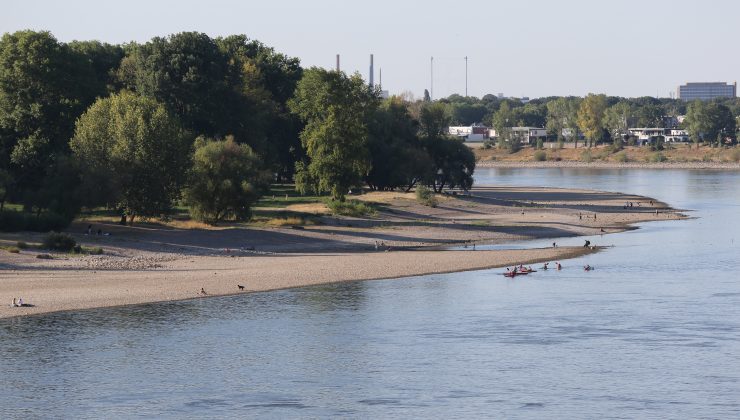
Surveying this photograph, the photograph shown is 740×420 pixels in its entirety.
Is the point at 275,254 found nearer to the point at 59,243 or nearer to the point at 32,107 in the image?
the point at 59,243

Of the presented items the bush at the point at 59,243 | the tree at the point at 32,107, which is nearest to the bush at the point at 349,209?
the tree at the point at 32,107

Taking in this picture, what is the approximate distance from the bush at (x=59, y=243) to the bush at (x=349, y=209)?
33504 millimetres

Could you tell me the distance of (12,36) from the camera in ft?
297

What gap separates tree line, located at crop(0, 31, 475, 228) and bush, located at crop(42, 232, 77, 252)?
7.22 m

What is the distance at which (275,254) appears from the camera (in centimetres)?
7981

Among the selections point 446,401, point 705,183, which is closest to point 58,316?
point 446,401

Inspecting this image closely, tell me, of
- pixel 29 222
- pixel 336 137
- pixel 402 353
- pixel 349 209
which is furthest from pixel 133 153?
pixel 402 353

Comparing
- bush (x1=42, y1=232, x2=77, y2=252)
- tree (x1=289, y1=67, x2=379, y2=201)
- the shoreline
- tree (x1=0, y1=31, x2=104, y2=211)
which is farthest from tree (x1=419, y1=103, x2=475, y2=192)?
bush (x1=42, y1=232, x2=77, y2=252)

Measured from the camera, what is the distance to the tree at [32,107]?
86.6 meters

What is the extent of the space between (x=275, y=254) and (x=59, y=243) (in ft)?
49.7

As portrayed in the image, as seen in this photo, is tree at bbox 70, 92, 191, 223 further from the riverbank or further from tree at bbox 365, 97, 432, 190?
tree at bbox 365, 97, 432, 190

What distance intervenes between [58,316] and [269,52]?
8658 cm

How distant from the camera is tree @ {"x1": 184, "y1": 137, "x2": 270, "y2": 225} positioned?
89438 millimetres

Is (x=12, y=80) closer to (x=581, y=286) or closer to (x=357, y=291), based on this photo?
(x=357, y=291)
